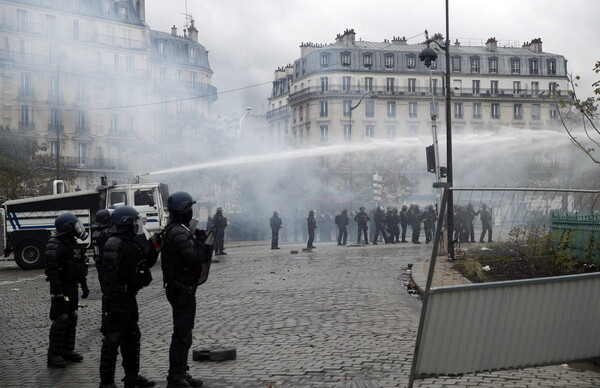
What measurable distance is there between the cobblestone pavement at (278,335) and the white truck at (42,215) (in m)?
5.15

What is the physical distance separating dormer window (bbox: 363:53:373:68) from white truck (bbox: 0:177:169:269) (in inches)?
2049

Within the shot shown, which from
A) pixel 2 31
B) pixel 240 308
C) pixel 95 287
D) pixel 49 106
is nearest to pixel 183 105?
pixel 49 106

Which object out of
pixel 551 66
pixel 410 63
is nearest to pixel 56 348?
pixel 410 63

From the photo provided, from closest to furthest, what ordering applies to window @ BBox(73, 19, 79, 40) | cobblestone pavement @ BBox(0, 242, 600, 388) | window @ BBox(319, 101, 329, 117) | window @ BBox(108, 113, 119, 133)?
cobblestone pavement @ BBox(0, 242, 600, 388) < window @ BBox(73, 19, 79, 40) < window @ BBox(108, 113, 119, 133) < window @ BBox(319, 101, 329, 117)

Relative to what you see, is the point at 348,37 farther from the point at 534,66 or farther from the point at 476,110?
the point at 534,66

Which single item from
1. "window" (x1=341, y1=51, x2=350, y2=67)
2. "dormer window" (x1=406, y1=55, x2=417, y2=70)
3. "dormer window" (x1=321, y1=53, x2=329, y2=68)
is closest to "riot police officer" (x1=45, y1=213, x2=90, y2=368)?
"window" (x1=341, y1=51, x2=350, y2=67)

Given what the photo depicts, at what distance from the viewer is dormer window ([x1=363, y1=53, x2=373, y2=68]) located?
70.8m

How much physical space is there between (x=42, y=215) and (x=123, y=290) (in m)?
16.8

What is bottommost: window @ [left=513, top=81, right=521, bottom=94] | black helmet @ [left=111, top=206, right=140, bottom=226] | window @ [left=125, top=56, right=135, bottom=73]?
black helmet @ [left=111, top=206, right=140, bottom=226]

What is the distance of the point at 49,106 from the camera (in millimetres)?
45094

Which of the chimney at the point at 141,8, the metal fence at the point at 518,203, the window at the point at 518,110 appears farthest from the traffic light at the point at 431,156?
the window at the point at 518,110

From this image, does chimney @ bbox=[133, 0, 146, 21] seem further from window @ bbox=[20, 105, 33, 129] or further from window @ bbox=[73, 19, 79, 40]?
window @ bbox=[20, 105, 33, 129]

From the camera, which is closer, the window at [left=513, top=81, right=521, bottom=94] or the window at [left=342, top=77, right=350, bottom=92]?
the window at [left=342, top=77, right=350, bottom=92]

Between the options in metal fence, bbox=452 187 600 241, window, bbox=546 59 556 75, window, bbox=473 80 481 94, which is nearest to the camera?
metal fence, bbox=452 187 600 241
